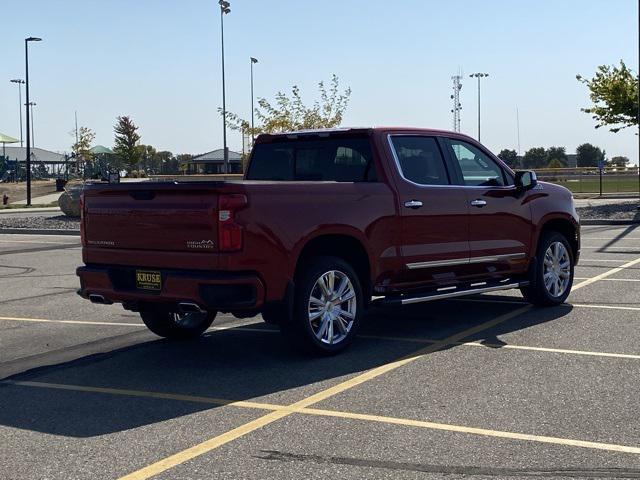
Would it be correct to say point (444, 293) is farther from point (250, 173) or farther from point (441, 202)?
point (250, 173)

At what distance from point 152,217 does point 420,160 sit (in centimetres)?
280

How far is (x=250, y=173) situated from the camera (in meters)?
9.27

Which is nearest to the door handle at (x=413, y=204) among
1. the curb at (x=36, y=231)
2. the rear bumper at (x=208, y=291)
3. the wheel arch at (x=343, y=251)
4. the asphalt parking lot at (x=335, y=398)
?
the wheel arch at (x=343, y=251)

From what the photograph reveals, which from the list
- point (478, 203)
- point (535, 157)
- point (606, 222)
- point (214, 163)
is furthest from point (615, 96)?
point (535, 157)

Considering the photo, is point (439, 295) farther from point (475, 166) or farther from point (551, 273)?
point (551, 273)

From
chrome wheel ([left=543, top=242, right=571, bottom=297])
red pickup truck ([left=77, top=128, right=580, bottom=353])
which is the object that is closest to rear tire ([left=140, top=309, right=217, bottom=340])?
red pickup truck ([left=77, top=128, right=580, bottom=353])

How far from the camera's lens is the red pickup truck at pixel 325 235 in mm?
6926

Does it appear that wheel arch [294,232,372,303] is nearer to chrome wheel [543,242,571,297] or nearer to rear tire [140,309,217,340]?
rear tire [140,309,217,340]

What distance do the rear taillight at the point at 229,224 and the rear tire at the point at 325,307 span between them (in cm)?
76

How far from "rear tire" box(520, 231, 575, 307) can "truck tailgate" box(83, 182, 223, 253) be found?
4.28 m

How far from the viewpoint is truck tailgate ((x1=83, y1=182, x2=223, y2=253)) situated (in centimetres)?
689

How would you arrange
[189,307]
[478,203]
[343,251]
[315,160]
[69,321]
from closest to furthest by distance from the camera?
[189,307] → [343,251] → [315,160] → [478,203] → [69,321]

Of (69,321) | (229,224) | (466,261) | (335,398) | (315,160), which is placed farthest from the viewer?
(69,321)

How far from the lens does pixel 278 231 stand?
7.08m
